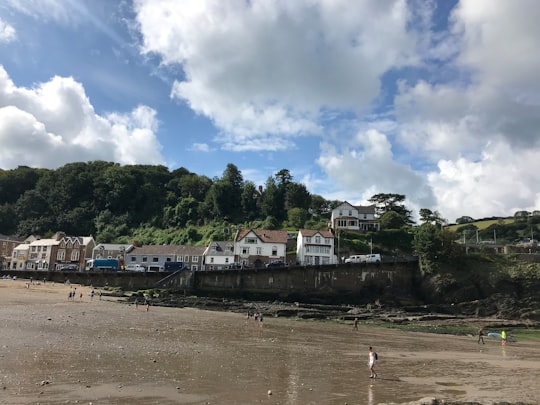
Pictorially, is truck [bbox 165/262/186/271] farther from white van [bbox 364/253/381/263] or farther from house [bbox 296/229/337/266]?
white van [bbox 364/253/381/263]

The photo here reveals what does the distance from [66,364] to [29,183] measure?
147 metres

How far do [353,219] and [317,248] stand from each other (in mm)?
18449

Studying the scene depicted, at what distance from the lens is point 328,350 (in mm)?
23922

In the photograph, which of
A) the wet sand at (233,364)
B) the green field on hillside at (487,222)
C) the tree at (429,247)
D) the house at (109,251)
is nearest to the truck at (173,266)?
the house at (109,251)

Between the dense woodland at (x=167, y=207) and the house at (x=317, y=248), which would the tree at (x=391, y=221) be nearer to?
the dense woodland at (x=167, y=207)

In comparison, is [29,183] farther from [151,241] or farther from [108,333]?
Result: [108,333]

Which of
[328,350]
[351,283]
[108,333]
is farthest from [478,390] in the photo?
[351,283]

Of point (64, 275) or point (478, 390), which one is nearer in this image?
point (478, 390)

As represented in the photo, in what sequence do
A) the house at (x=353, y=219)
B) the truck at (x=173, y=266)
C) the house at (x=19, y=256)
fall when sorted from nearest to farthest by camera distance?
the truck at (x=173, y=266) → the house at (x=353, y=219) → the house at (x=19, y=256)

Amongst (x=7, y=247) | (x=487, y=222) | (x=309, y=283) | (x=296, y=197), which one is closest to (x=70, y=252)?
(x=7, y=247)

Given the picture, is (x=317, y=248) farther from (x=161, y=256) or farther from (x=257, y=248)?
(x=161, y=256)

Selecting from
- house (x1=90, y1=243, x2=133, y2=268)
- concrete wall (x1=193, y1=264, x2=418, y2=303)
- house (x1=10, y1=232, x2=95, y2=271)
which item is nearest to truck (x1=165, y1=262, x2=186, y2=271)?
concrete wall (x1=193, y1=264, x2=418, y2=303)

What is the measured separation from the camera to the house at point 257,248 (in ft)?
255

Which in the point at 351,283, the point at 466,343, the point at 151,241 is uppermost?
the point at 151,241
